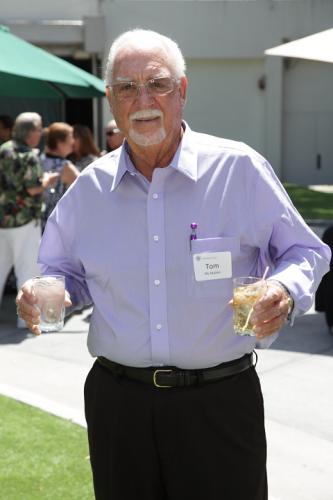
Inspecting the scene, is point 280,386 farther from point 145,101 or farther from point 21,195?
point 145,101

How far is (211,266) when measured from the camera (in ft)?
8.74

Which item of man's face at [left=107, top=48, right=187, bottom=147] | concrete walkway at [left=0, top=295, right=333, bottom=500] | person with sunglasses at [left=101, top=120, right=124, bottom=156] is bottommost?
concrete walkway at [left=0, top=295, right=333, bottom=500]

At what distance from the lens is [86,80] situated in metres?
9.45

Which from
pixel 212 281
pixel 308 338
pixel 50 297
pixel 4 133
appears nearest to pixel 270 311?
pixel 212 281

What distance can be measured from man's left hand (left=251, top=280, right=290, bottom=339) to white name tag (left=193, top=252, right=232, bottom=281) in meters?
0.22

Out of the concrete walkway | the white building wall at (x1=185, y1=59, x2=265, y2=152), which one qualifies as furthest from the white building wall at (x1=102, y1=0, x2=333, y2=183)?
the concrete walkway

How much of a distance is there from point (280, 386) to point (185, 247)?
141 inches

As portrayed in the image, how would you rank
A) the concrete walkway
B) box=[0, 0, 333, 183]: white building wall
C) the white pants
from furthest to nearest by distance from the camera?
1. box=[0, 0, 333, 183]: white building wall
2. the white pants
3. the concrete walkway

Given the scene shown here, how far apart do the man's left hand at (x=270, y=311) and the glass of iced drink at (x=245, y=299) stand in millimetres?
23

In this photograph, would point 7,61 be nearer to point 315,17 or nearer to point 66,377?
point 66,377

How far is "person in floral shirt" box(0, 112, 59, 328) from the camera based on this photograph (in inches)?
305

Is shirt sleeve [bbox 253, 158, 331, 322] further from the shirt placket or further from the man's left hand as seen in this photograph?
the shirt placket

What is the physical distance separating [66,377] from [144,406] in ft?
12.1

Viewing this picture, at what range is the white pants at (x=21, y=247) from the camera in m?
7.96
